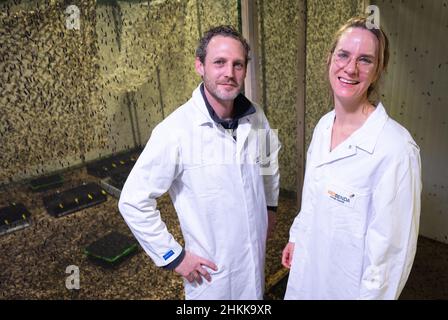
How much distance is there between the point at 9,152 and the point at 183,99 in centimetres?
90

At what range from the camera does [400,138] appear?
3.06 feet

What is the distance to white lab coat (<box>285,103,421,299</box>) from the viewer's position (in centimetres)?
92

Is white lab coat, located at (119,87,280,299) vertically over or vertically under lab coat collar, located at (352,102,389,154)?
under

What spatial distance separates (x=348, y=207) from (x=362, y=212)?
43mm

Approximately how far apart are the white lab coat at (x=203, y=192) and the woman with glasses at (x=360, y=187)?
229 mm

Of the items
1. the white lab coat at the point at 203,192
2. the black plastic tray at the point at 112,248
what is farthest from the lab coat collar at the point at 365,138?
the black plastic tray at the point at 112,248

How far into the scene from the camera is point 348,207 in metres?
1.03

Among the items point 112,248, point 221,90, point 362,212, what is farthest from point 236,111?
point 112,248

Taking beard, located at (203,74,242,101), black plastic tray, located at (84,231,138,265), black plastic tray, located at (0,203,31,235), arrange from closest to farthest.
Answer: beard, located at (203,74,242,101) < black plastic tray, located at (0,203,31,235) < black plastic tray, located at (84,231,138,265)

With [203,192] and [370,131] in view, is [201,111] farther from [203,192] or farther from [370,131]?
[370,131]

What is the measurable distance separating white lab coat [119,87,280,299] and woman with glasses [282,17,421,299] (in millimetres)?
229

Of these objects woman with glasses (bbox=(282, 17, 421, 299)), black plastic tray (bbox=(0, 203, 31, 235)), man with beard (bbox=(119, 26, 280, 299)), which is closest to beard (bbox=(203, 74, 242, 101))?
man with beard (bbox=(119, 26, 280, 299))

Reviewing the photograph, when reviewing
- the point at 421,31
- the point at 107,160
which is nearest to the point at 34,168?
the point at 107,160

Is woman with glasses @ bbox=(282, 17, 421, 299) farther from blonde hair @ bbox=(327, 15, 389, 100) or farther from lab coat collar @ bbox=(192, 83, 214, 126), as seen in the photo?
lab coat collar @ bbox=(192, 83, 214, 126)
